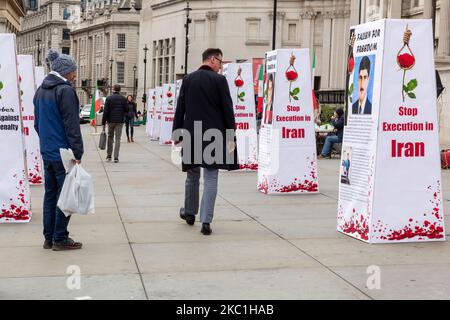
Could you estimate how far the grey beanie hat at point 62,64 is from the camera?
29.5ft

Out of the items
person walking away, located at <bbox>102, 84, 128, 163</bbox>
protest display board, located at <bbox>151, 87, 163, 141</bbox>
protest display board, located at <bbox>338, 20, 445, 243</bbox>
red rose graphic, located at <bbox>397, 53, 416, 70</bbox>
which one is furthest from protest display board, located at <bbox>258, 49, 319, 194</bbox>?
protest display board, located at <bbox>151, 87, 163, 141</bbox>

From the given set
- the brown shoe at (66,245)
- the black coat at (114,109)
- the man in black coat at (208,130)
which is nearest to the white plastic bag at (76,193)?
the brown shoe at (66,245)

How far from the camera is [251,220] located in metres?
11.4

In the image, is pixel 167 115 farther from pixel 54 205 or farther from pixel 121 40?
pixel 121 40

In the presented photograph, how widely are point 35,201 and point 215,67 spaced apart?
4.67 m

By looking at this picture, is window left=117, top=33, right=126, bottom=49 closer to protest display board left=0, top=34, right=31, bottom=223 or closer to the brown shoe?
protest display board left=0, top=34, right=31, bottom=223

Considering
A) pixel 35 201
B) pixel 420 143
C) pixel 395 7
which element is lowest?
pixel 35 201

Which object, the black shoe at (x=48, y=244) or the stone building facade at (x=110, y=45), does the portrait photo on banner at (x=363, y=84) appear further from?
the stone building facade at (x=110, y=45)

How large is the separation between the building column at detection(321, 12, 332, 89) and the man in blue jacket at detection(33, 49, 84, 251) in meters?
76.5

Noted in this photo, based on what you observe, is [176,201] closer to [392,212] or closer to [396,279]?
[392,212]

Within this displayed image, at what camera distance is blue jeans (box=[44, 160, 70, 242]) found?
8.89 metres

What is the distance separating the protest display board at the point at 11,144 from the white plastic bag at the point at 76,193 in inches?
96.3
